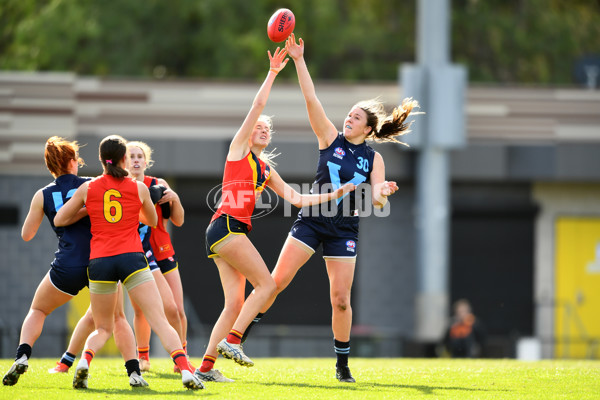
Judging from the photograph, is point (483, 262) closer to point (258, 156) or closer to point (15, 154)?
point (15, 154)

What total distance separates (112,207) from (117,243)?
26 centimetres

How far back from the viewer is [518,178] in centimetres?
1795

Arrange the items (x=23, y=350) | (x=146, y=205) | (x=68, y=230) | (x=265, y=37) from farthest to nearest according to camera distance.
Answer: (x=265, y=37)
(x=68, y=230)
(x=23, y=350)
(x=146, y=205)

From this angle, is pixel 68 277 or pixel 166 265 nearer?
pixel 68 277

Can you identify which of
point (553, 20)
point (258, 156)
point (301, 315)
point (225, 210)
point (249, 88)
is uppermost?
point (553, 20)

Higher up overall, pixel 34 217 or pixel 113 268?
pixel 34 217

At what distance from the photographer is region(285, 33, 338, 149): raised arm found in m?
7.14

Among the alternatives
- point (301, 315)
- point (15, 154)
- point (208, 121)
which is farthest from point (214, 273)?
point (15, 154)

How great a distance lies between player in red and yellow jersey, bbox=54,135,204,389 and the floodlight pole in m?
11.3

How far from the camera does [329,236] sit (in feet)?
23.4

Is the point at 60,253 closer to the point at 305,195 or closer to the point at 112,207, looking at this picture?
the point at 112,207

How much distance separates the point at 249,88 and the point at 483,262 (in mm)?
6093

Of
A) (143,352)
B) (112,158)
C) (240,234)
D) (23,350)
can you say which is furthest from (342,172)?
(23,350)

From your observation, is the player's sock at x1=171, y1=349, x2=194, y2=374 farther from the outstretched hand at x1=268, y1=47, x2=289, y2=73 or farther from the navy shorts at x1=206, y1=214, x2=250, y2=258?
the outstretched hand at x1=268, y1=47, x2=289, y2=73
